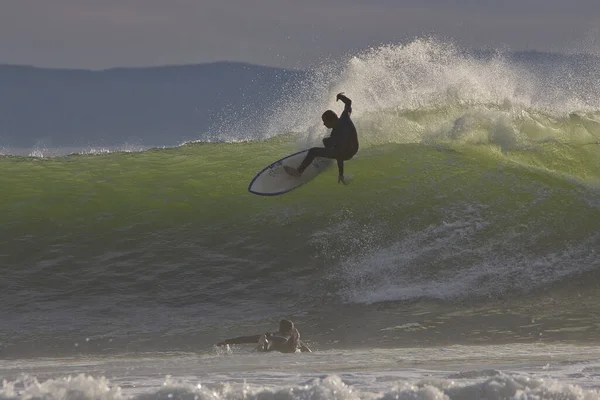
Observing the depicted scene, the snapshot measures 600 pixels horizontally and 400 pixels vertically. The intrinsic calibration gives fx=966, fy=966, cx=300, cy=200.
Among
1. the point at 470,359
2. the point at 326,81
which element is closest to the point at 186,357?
the point at 470,359

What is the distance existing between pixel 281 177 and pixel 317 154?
34.6 inches

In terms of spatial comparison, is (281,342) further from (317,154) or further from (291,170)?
(291,170)

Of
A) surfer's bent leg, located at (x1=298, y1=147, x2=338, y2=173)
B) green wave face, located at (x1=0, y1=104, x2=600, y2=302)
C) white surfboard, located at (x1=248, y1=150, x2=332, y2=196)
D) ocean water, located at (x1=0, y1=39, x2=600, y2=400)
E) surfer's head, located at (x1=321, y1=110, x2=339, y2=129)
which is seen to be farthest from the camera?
white surfboard, located at (x1=248, y1=150, x2=332, y2=196)

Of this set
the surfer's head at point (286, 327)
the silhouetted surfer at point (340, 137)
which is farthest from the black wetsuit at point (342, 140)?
the surfer's head at point (286, 327)

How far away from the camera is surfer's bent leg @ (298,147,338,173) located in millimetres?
11234

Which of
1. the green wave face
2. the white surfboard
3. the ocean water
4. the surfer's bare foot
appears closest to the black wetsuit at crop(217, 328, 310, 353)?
the ocean water

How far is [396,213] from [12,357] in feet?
17.2

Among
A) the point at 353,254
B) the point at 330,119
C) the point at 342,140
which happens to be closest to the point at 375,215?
the point at 353,254

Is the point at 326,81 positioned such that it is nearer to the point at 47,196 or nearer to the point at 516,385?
the point at 47,196

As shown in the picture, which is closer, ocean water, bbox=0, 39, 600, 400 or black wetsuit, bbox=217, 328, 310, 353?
ocean water, bbox=0, 39, 600, 400

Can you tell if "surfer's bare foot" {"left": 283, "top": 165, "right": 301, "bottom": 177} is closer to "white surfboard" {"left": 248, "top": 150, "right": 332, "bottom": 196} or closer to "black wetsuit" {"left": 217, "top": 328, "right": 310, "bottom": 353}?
"white surfboard" {"left": 248, "top": 150, "right": 332, "bottom": 196}

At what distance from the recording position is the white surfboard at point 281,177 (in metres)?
12.0

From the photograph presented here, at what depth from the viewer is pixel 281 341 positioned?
7922mm

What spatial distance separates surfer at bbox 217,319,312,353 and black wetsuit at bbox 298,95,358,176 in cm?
348
